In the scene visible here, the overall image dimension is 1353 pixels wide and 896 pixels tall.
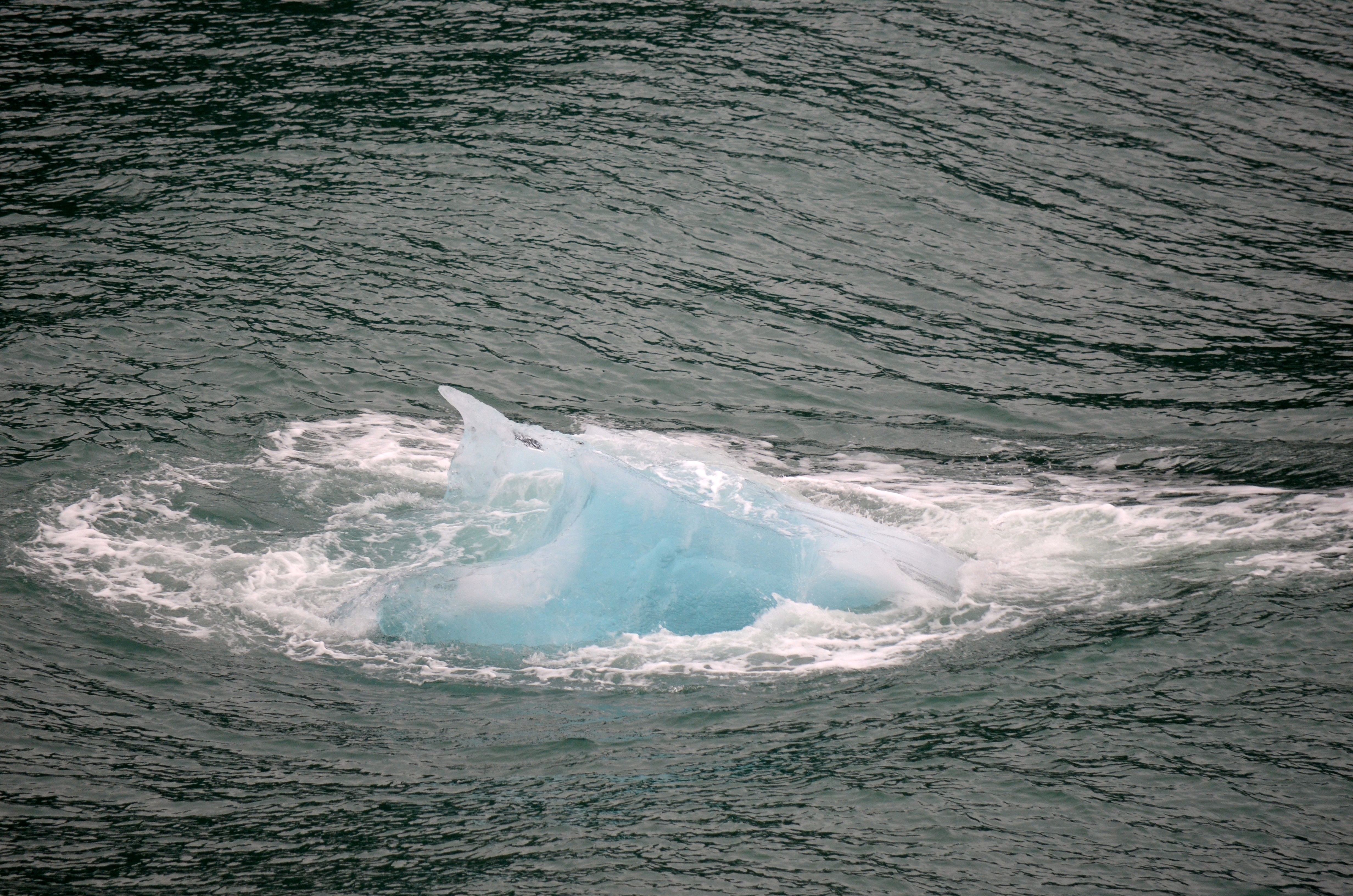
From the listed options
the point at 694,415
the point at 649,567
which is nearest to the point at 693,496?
the point at 649,567

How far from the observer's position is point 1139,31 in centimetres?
2744

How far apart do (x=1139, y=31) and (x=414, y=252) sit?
17.2 m

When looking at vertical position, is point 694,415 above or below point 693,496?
below

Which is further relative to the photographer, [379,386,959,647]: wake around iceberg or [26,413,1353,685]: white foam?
[379,386,959,647]: wake around iceberg

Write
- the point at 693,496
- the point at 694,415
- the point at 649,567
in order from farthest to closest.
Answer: the point at 694,415 → the point at 693,496 → the point at 649,567

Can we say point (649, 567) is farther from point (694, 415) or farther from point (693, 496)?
point (694, 415)

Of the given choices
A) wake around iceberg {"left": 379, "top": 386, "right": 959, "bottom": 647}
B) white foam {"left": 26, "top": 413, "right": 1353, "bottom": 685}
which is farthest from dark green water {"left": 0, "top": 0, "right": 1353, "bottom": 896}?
wake around iceberg {"left": 379, "top": 386, "right": 959, "bottom": 647}

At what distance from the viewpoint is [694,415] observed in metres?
18.8

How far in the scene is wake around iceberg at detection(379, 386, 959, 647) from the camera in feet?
44.3

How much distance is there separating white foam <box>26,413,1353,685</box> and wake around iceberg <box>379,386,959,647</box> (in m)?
0.20

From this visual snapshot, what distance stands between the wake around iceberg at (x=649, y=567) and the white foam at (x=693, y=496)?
20 centimetres

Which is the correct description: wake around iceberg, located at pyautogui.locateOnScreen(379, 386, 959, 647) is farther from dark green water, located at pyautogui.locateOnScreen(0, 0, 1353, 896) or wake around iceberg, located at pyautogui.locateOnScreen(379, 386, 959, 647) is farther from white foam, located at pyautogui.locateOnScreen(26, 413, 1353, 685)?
dark green water, located at pyautogui.locateOnScreen(0, 0, 1353, 896)

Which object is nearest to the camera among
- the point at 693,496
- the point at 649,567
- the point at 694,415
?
the point at 649,567

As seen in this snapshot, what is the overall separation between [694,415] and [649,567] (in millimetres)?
5304
